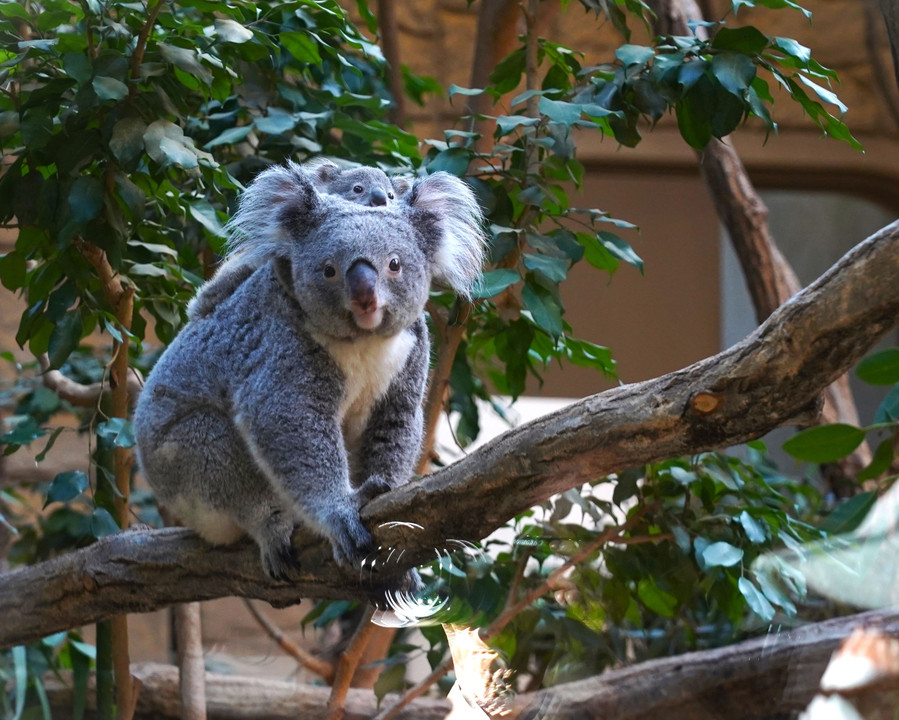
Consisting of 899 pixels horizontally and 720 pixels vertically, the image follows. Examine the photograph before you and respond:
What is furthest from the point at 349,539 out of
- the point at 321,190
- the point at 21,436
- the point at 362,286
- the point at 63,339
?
the point at 21,436

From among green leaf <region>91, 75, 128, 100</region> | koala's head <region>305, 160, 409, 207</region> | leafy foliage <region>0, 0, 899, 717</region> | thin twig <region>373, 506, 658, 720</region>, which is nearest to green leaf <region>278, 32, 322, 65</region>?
leafy foliage <region>0, 0, 899, 717</region>

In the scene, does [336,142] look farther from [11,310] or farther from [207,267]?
[11,310]

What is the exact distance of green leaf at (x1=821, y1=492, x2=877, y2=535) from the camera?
198cm

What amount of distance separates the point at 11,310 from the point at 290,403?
202 centimetres

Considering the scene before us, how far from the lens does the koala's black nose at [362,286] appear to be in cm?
193

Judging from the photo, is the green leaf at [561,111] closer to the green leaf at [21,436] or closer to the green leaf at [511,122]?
the green leaf at [511,122]

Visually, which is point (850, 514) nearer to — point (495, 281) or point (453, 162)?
point (495, 281)

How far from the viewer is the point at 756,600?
217 cm

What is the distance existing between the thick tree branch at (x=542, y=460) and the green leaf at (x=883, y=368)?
53 cm

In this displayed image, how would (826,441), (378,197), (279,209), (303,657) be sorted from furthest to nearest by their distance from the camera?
(303,657), (378,197), (279,209), (826,441)

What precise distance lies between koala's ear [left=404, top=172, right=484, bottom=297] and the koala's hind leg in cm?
65

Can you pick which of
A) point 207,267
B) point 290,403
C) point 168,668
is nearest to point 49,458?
point 168,668

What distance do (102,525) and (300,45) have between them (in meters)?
1.37

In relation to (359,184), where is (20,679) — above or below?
below
